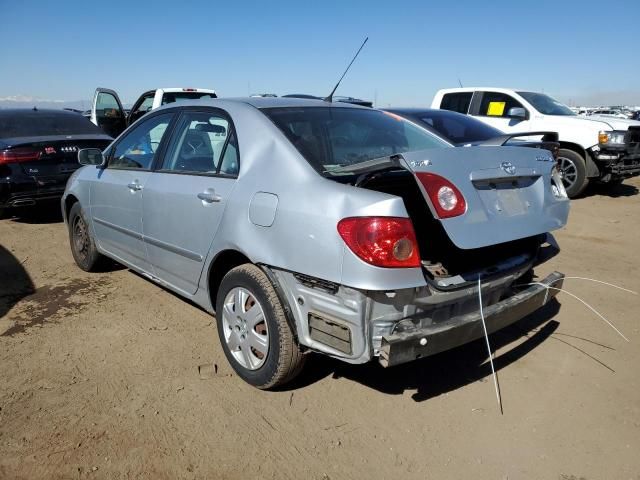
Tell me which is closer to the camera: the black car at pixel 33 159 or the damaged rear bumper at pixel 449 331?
the damaged rear bumper at pixel 449 331

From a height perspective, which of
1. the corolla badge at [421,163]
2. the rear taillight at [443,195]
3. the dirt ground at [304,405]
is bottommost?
the dirt ground at [304,405]

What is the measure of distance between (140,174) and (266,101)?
121cm

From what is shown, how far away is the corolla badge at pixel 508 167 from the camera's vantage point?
2.67 metres

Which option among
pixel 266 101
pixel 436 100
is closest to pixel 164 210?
pixel 266 101

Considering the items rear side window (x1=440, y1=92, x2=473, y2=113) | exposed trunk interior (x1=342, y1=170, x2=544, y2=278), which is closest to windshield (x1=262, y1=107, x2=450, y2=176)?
exposed trunk interior (x1=342, y1=170, x2=544, y2=278)

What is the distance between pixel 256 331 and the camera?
2.88 metres

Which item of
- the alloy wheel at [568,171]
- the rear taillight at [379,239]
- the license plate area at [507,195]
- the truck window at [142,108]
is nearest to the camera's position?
the rear taillight at [379,239]

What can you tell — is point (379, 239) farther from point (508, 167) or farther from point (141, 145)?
point (141, 145)

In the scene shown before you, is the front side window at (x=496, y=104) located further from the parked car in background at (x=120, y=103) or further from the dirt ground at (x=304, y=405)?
the dirt ground at (x=304, y=405)

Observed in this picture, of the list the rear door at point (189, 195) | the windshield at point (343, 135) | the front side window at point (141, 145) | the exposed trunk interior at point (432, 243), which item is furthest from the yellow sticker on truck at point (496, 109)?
the rear door at point (189, 195)

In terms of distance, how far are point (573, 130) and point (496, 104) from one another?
1562mm

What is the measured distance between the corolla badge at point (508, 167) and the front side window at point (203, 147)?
4.99 ft

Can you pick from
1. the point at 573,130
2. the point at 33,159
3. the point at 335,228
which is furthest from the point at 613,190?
the point at 33,159

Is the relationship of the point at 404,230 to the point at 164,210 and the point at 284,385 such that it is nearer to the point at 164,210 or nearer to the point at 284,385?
the point at 284,385
